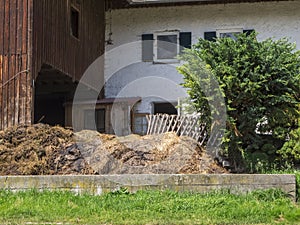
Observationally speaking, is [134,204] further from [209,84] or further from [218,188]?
[209,84]

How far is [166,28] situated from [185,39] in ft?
2.76

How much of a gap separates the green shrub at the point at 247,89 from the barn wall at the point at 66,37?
430 cm

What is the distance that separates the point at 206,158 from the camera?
1208 cm

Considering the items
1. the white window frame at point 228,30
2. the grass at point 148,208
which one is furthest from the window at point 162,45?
the grass at point 148,208

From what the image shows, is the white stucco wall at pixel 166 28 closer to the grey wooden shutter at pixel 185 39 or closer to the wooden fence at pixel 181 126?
the grey wooden shutter at pixel 185 39

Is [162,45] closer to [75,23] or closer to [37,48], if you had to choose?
[75,23]

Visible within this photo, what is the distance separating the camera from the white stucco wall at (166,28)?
20.0 metres

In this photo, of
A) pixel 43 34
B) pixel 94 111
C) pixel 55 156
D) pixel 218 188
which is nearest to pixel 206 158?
pixel 218 188

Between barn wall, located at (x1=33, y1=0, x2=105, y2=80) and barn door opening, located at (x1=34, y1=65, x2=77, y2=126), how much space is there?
950 mm

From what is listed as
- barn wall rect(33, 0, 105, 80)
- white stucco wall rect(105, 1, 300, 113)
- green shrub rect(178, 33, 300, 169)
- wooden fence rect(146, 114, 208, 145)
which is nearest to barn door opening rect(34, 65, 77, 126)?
barn wall rect(33, 0, 105, 80)

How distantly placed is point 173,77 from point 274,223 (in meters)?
12.7

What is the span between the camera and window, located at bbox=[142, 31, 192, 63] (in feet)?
67.4

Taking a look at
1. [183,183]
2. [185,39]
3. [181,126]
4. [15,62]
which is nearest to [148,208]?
[183,183]

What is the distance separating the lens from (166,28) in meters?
20.7
